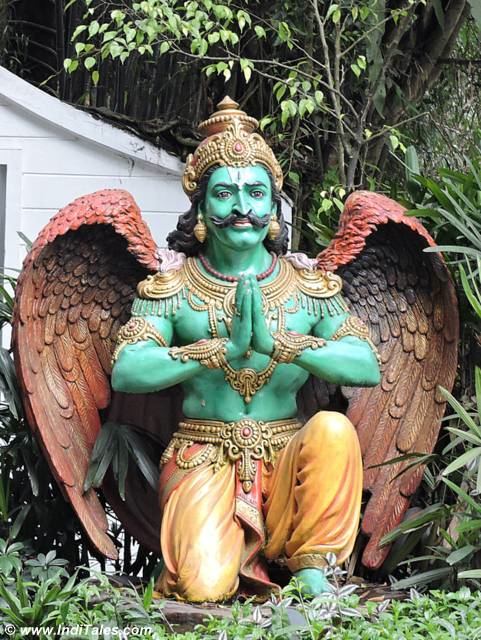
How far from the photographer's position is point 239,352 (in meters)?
4.48

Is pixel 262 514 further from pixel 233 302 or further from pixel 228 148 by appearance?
pixel 228 148

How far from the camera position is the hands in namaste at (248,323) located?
441 cm

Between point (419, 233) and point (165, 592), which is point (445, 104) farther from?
point (165, 592)

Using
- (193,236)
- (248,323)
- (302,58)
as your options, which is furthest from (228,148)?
(302,58)

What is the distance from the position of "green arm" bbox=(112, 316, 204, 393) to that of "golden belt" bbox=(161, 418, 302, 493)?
237 millimetres

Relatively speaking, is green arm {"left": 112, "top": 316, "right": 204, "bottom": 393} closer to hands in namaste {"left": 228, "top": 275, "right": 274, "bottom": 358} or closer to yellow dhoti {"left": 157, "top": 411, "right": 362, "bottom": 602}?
hands in namaste {"left": 228, "top": 275, "right": 274, "bottom": 358}

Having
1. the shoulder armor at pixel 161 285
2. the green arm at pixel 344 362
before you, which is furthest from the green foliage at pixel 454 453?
the shoulder armor at pixel 161 285

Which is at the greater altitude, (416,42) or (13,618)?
(416,42)

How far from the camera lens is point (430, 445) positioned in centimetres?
505

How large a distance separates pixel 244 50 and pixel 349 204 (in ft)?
7.45

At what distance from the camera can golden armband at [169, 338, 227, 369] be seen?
453 centimetres

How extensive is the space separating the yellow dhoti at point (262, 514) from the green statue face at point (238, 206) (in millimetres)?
658

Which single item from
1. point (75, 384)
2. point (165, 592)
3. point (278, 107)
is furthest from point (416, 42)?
point (165, 592)

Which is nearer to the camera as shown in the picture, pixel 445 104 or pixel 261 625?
pixel 261 625
